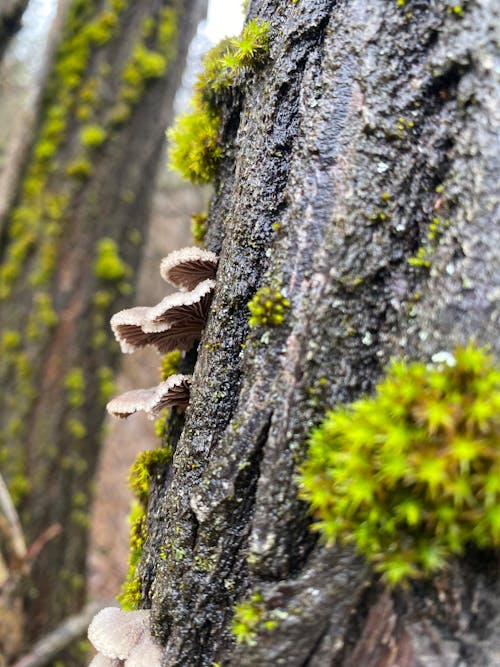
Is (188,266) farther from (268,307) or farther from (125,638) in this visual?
(125,638)

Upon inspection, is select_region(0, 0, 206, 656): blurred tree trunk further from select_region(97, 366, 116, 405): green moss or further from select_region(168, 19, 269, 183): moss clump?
select_region(168, 19, 269, 183): moss clump

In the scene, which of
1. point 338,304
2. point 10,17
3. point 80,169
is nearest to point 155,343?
point 338,304

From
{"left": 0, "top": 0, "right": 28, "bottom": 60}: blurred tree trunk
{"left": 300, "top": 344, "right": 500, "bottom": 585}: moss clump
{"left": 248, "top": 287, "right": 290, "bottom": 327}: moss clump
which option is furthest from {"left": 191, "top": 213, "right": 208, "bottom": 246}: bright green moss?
{"left": 0, "top": 0, "right": 28, "bottom": 60}: blurred tree trunk

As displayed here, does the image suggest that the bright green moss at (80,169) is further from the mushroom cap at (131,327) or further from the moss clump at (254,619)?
the moss clump at (254,619)

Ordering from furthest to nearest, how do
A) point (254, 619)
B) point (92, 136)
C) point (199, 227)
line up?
point (92, 136)
point (199, 227)
point (254, 619)

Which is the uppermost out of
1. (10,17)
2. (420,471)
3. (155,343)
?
(10,17)

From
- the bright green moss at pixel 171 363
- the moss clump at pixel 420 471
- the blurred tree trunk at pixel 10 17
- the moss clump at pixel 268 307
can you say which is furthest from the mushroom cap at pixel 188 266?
the blurred tree trunk at pixel 10 17

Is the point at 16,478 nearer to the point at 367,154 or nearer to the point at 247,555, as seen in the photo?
the point at 247,555
